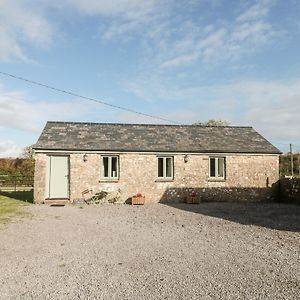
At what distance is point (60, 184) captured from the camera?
18.7 m

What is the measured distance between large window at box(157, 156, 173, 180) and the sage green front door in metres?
5.12

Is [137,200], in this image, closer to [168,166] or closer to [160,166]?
Answer: [160,166]

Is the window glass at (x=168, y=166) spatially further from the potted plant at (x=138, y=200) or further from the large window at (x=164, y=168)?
the potted plant at (x=138, y=200)

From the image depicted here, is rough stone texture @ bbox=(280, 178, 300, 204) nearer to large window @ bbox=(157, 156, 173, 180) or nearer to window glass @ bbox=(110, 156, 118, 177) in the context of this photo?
large window @ bbox=(157, 156, 173, 180)

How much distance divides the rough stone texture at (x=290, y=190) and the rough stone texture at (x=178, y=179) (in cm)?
58

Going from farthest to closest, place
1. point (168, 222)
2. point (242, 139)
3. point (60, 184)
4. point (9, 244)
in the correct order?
1. point (242, 139)
2. point (60, 184)
3. point (168, 222)
4. point (9, 244)

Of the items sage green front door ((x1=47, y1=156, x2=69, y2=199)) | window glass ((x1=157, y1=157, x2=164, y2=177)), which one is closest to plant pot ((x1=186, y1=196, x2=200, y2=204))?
window glass ((x1=157, y1=157, x2=164, y2=177))

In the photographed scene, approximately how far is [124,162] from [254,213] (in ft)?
25.0

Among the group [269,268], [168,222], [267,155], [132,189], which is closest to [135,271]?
[269,268]

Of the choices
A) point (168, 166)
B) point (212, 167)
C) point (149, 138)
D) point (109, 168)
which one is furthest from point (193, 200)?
point (109, 168)

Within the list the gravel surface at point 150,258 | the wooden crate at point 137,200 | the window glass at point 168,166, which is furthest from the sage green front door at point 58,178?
the window glass at point 168,166

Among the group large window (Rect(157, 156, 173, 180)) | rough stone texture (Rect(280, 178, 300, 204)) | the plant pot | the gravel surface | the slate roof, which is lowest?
the gravel surface

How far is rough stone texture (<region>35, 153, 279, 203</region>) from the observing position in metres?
18.9

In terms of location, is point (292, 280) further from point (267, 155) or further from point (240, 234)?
point (267, 155)
